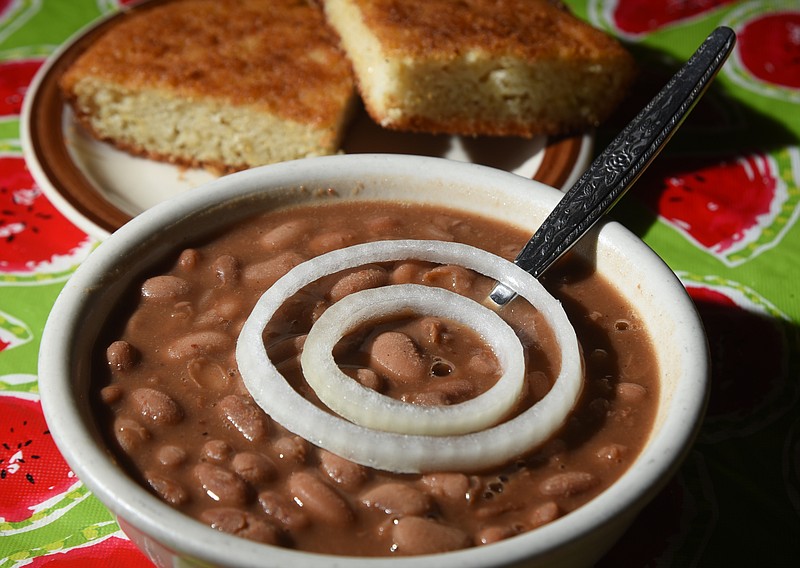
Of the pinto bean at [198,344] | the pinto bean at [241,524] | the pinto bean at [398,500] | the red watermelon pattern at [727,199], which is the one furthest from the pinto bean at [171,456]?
the red watermelon pattern at [727,199]

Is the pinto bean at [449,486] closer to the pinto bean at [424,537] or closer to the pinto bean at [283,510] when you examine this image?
the pinto bean at [424,537]

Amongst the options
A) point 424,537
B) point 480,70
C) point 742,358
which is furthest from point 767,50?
point 424,537

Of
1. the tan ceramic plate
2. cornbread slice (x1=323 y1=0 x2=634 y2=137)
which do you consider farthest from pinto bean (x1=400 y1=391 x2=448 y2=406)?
cornbread slice (x1=323 y1=0 x2=634 y2=137)

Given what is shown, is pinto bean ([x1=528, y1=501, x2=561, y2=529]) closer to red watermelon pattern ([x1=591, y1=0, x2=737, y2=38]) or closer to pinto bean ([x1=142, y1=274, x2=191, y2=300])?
pinto bean ([x1=142, y1=274, x2=191, y2=300])

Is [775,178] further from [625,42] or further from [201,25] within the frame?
[201,25]

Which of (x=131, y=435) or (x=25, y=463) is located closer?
(x=131, y=435)

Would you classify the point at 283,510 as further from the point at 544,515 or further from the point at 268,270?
the point at 268,270
